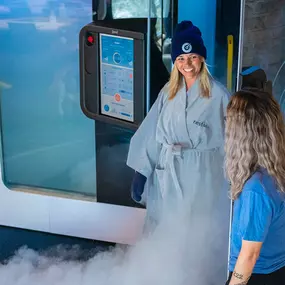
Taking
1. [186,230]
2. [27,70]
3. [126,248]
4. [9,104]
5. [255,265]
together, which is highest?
[27,70]

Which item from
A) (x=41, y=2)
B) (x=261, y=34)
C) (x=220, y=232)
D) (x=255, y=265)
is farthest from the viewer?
(x=41, y=2)

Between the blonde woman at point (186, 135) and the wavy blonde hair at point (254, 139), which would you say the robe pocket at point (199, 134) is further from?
the wavy blonde hair at point (254, 139)

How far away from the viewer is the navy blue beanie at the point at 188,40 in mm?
1844

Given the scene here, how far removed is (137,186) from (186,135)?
1.13ft

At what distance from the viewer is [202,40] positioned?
1866 millimetres

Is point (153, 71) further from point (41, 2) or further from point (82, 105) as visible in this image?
point (41, 2)

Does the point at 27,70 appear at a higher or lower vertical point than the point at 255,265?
higher

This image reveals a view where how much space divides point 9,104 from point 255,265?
57.7 inches

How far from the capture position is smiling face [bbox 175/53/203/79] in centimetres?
188

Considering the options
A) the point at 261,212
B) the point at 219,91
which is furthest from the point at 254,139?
the point at 219,91

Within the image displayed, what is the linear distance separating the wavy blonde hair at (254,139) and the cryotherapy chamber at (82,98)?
0.43 metres

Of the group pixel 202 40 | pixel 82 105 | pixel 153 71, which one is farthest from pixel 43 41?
pixel 202 40

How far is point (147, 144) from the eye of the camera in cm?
207

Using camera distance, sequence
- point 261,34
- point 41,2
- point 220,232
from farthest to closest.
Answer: point 41,2, point 220,232, point 261,34
